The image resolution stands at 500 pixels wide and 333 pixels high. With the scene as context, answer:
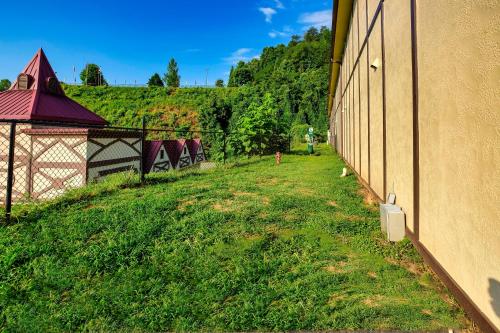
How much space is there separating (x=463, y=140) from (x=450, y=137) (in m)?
0.25

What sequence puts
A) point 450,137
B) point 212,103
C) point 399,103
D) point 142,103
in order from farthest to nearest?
point 142,103 < point 212,103 < point 399,103 < point 450,137

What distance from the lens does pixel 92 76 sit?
82.2 metres

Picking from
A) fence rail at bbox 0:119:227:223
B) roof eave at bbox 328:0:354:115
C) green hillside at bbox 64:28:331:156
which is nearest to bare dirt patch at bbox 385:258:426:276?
roof eave at bbox 328:0:354:115

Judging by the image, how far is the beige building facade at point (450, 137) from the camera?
6.62 ft

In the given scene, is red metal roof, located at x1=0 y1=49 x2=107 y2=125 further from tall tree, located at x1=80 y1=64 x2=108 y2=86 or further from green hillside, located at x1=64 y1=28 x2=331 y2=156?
tall tree, located at x1=80 y1=64 x2=108 y2=86

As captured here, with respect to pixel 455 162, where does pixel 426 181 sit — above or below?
below

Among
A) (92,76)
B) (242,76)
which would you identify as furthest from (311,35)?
(92,76)

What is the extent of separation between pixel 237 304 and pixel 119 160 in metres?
14.3

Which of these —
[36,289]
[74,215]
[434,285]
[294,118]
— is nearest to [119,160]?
[74,215]

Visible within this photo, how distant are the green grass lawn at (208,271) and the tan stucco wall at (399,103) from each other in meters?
0.78

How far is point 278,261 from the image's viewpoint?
339 centimetres

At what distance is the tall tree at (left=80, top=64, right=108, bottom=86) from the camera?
81562 mm

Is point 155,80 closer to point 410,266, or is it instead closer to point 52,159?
point 52,159

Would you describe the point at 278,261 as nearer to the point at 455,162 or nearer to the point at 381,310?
the point at 381,310
